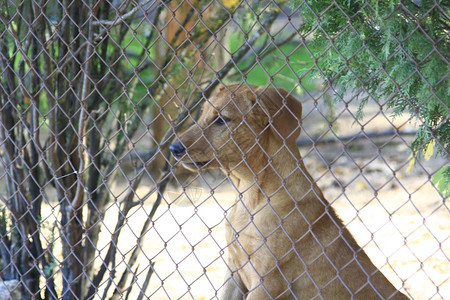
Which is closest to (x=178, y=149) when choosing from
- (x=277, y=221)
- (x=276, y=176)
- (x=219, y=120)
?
(x=219, y=120)

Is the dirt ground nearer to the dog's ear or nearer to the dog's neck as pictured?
the dog's neck

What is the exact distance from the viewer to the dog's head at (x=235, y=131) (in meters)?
3.22

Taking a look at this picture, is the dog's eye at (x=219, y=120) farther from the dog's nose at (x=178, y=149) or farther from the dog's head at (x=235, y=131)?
the dog's nose at (x=178, y=149)

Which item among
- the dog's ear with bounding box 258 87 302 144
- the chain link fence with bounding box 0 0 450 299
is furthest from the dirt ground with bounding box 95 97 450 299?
the dog's ear with bounding box 258 87 302 144

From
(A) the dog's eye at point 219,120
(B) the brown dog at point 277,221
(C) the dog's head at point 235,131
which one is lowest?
(B) the brown dog at point 277,221

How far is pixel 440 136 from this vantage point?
2824 mm

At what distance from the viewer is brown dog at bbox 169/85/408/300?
3130mm

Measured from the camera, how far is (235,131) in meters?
3.36

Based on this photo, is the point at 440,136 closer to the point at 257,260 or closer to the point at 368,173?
the point at 257,260

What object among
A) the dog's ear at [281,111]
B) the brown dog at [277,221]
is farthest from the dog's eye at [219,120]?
the dog's ear at [281,111]

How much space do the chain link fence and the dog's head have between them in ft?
0.27

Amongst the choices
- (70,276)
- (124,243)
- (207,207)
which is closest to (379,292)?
(70,276)

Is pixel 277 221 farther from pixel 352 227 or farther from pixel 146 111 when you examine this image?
pixel 352 227

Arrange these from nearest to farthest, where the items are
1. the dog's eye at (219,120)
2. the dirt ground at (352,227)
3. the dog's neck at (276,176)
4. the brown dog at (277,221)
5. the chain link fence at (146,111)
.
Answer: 1. the chain link fence at (146,111)
2. the brown dog at (277,221)
3. the dog's neck at (276,176)
4. the dog's eye at (219,120)
5. the dirt ground at (352,227)
